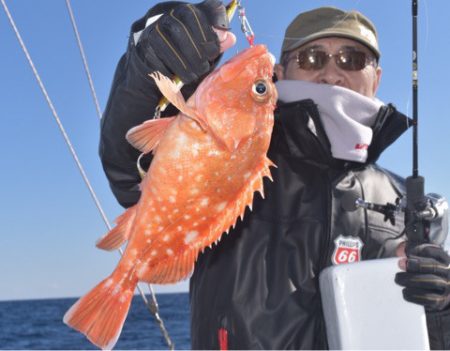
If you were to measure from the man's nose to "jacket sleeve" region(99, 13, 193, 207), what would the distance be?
3.96ft

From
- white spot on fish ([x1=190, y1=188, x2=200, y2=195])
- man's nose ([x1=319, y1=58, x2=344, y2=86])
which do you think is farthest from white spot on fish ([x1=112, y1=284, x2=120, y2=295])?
man's nose ([x1=319, y1=58, x2=344, y2=86])

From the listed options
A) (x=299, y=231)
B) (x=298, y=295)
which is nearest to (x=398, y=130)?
(x=299, y=231)

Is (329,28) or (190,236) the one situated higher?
(329,28)

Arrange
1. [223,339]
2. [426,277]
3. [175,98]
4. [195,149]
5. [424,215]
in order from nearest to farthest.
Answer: [175,98], [195,149], [426,277], [424,215], [223,339]

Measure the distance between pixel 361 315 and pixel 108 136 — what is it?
1654 millimetres

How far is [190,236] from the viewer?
2.53 meters

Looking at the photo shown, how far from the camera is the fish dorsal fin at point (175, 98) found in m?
2.34

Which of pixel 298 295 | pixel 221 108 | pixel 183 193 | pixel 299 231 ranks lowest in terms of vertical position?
pixel 298 295

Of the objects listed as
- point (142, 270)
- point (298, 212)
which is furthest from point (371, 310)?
point (142, 270)

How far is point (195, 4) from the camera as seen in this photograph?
8.78 feet

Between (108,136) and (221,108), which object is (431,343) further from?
(108,136)

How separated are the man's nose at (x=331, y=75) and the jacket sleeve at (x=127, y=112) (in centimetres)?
121

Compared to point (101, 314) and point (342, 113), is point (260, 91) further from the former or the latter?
point (342, 113)

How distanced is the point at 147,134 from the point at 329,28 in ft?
6.97
